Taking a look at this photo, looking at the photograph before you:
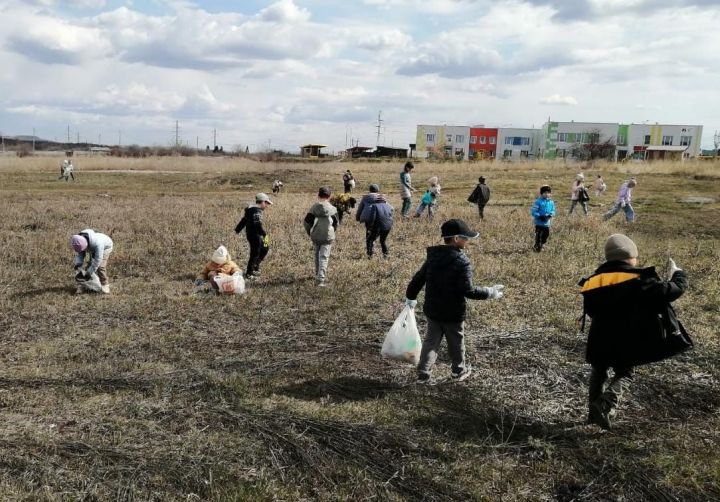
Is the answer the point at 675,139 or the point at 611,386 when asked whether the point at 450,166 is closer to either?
the point at 611,386

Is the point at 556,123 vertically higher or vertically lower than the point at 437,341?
higher

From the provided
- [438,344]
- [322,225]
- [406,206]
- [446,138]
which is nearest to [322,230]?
[322,225]

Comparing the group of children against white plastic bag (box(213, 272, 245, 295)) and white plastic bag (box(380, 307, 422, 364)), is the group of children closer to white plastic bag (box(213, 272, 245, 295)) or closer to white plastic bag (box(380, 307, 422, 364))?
white plastic bag (box(380, 307, 422, 364))

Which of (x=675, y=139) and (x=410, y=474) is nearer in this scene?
(x=410, y=474)

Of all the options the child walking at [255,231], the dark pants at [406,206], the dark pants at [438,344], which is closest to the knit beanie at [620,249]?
the dark pants at [438,344]

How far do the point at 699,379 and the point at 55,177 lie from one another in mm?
37727

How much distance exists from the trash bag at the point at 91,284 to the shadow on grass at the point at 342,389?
4598mm

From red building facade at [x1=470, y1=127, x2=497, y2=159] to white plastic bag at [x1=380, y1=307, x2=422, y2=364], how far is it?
9474cm

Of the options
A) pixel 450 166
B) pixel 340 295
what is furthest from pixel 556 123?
pixel 340 295

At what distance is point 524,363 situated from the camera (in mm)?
5902

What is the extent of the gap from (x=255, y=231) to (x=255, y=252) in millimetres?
373

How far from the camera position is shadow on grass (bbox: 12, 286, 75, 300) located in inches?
332

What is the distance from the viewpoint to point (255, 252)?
9.70m

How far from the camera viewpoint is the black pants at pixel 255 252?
965 cm
